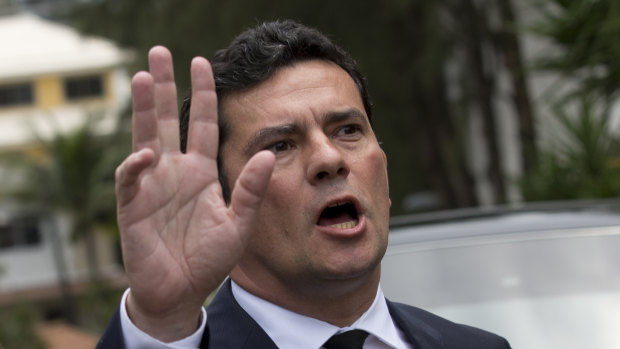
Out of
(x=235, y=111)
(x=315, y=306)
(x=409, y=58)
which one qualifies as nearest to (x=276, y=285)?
(x=315, y=306)

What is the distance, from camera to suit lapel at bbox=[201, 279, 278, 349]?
1.95 meters

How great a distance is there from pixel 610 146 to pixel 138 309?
503 cm

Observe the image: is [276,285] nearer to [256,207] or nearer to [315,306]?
[315,306]

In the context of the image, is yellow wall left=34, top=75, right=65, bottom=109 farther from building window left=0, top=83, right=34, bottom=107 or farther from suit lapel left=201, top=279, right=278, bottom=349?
suit lapel left=201, top=279, right=278, bottom=349

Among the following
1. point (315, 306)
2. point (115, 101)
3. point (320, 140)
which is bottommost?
point (115, 101)

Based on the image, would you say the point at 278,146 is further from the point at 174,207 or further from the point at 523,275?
the point at 523,275

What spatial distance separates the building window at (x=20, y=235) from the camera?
117 feet

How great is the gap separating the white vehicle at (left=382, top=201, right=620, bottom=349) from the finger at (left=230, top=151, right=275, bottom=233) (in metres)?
1.24

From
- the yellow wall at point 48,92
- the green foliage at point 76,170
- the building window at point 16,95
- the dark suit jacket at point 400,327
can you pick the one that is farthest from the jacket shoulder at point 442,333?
the building window at point 16,95

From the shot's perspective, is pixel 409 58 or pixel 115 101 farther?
pixel 115 101

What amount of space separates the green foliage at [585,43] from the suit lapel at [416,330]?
3.56 m

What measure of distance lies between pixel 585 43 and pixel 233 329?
4.43 metres

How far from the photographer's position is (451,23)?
37.6ft

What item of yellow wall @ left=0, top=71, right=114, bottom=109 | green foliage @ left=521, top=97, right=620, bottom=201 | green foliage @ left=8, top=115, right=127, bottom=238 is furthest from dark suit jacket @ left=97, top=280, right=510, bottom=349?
yellow wall @ left=0, top=71, right=114, bottom=109
